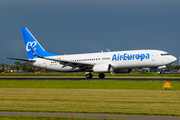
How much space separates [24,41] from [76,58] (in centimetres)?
1331

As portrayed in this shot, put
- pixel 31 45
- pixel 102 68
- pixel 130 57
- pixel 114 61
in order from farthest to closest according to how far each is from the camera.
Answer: pixel 31 45 < pixel 114 61 < pixel 130 57 < pixel 102 68

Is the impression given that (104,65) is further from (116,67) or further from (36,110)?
(36,110)

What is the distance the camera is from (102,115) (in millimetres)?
12336

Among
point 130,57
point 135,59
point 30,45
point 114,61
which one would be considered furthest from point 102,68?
point 30,45

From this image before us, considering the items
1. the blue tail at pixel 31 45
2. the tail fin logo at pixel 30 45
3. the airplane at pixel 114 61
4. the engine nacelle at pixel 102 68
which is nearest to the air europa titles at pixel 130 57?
the airplane at pixel 114 61

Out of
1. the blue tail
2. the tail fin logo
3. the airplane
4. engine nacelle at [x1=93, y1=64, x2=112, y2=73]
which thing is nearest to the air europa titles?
the airplane

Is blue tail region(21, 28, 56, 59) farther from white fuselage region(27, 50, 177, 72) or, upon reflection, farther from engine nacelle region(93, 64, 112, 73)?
engine nacelle region(93, 64, 112, 73)

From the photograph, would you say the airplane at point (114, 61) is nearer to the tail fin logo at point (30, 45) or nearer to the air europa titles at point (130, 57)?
the air europa titles at point (130, 57)

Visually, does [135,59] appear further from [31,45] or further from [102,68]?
[31,45]

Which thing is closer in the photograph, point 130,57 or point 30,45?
point 130,57

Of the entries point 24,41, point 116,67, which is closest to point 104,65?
point 116,67

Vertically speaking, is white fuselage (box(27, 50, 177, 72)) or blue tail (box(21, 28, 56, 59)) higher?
blue tail (box(21, 28, 56, 59))

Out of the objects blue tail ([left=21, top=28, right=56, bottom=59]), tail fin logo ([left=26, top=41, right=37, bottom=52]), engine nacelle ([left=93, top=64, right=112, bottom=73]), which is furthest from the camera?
tail fin logo ([left=26, top=41, right=37, bottom=52])

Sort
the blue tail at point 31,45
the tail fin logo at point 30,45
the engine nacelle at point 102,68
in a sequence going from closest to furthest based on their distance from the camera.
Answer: the engine nacelle at point 102,68
the blue tail at point 31,45
the tail fin logo at point 30,45
